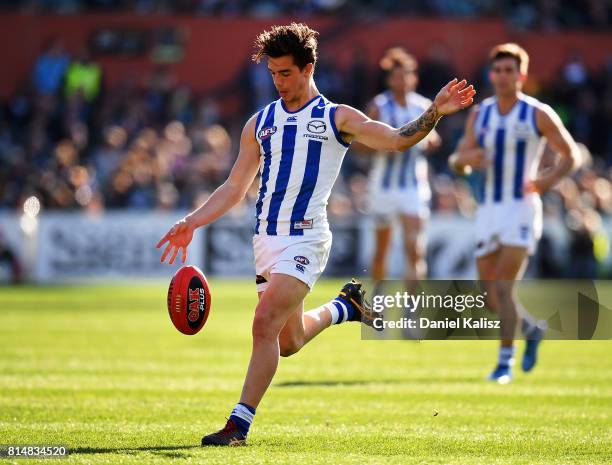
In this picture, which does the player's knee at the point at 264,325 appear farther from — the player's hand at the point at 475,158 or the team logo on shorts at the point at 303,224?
the player's hand at the point at 475,158

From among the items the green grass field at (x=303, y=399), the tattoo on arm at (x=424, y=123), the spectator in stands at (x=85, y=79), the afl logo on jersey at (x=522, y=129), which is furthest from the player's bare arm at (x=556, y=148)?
the spectator in stands at (x=85, y=79)

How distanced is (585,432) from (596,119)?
73.4ft

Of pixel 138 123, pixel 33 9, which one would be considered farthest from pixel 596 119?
pixel 33 9

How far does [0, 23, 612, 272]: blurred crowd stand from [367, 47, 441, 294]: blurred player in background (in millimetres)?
9836

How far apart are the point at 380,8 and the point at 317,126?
957 inches

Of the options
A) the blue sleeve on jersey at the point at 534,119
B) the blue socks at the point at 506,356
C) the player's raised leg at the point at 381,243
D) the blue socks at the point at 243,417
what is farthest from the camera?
the player's raised leg at the point at 381,243

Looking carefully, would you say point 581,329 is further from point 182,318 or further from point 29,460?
point 29,460

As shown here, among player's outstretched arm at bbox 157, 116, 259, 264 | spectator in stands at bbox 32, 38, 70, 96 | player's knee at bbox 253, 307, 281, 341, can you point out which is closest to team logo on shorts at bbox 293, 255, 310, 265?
player's knee at bbox 253, 307, 281, 341

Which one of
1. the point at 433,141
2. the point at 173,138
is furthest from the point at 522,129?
the point at 173,138

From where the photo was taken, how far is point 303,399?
9.87 m

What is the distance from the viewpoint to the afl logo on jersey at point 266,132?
8.15 metres

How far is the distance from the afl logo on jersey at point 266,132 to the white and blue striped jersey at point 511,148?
406 cm

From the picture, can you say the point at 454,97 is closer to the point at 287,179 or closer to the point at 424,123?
the point at 424,123

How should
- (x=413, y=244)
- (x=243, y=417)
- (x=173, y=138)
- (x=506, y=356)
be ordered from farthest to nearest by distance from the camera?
1. (x=173, y=138)
2. (x=413, y=244)
3. (x=506, y=356)
4. (x=243, y=417)
